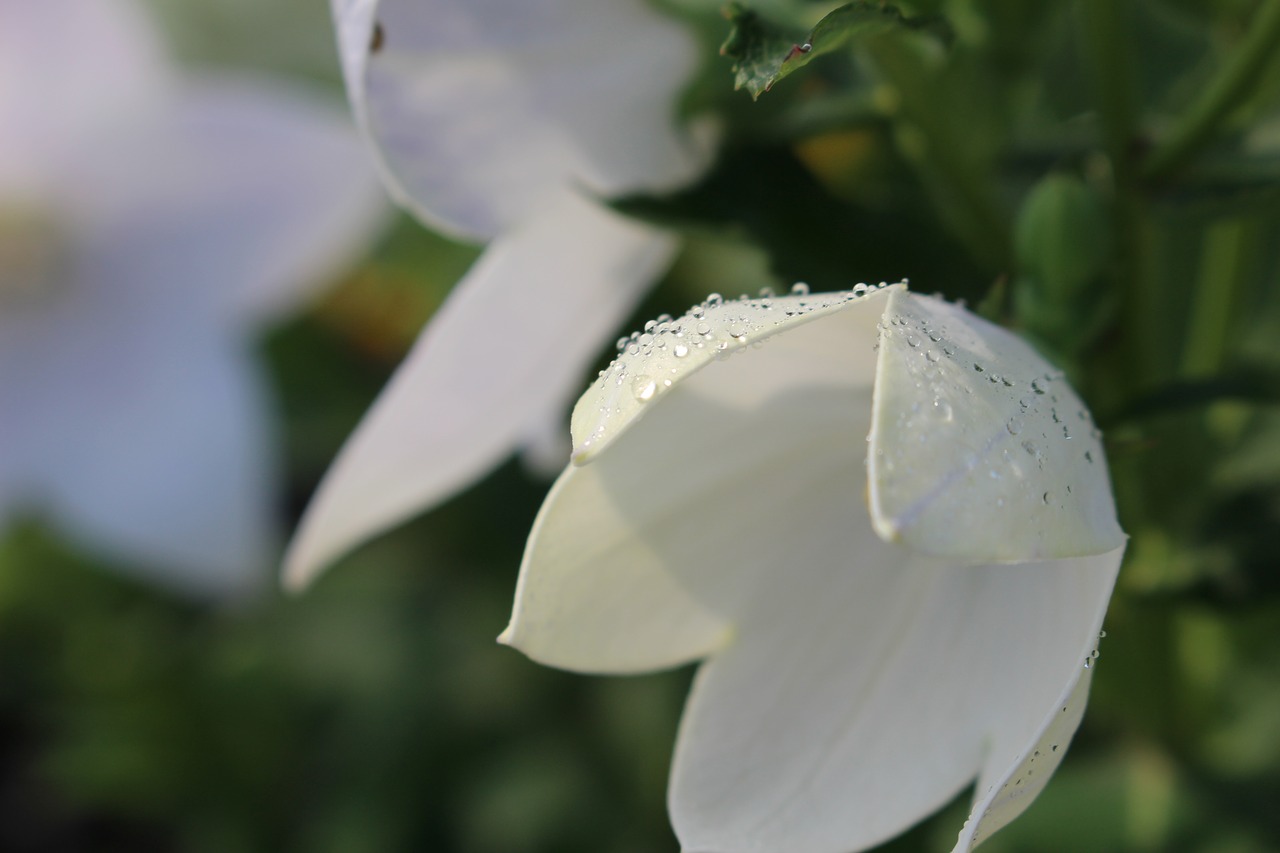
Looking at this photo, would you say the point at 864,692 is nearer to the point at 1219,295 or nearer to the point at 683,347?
the point at 683,347

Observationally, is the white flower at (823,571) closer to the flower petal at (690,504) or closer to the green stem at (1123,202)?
the flower petal at (690,504)

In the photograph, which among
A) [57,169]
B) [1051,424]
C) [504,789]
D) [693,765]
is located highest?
[1051,424]

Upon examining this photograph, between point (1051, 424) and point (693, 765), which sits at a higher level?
point (1051, 424)

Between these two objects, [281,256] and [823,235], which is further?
[281,256]

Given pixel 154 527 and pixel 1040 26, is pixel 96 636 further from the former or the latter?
pixel 1040 26

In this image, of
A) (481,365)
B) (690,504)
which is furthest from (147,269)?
(690,504)

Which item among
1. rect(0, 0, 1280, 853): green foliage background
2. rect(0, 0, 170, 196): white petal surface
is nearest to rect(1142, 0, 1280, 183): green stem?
rect(0, 0, 1280, 853): green foliage background

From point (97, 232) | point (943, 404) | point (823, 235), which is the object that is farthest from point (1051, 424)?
point (97, 232)

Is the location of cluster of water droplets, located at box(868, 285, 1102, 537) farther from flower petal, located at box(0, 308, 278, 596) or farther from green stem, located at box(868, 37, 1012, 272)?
flower petal, located at box(0, 308, 278, 596)
